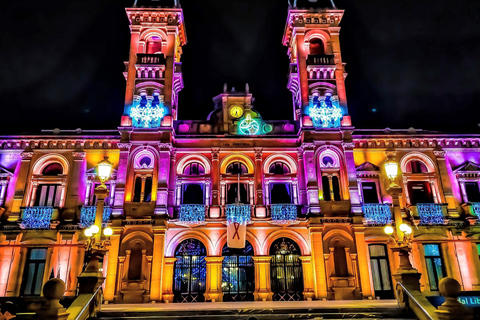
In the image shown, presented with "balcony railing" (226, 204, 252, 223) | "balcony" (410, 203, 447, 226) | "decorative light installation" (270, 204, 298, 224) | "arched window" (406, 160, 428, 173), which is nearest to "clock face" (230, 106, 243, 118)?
"balcony railing" (226, 204, 252, 223)

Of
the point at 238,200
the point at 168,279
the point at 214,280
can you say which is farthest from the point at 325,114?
the point at 168,279

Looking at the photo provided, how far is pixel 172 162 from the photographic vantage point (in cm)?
2342

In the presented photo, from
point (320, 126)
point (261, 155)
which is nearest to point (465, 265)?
point (320, 126)

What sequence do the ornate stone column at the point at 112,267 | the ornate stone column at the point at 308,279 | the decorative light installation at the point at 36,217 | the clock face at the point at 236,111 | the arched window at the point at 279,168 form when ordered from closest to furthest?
the ornate stone column at the point at 112,267 → the ornate stone column at the point at 308,279 → the decorative light installation at the point at 36,217 → the arched window at the point at 279,168 → the clock face at the point at 236,111

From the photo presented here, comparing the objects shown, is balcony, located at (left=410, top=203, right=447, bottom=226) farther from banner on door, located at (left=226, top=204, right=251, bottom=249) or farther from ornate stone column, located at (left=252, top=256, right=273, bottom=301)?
banner on door, located at (left=226, top=204, right=251, bottom=249)

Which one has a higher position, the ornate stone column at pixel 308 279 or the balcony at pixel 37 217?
the balcony at pixel 37 217

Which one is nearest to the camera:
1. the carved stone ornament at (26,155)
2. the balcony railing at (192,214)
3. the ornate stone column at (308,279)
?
the ornate stone column at (308,279)

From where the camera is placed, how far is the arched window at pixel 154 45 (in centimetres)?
2686


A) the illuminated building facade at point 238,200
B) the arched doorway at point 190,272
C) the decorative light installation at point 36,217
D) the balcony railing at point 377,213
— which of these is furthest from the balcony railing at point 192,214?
the balcony railing at point 377,213

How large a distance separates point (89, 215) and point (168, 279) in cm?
611

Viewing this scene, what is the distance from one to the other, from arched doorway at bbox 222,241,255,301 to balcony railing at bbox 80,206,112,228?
289 inches

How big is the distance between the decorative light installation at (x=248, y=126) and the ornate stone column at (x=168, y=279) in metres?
9.42

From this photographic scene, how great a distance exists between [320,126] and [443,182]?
8632 mm

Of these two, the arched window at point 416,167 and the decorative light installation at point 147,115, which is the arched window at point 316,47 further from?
the decorative light installation at point 147,115
